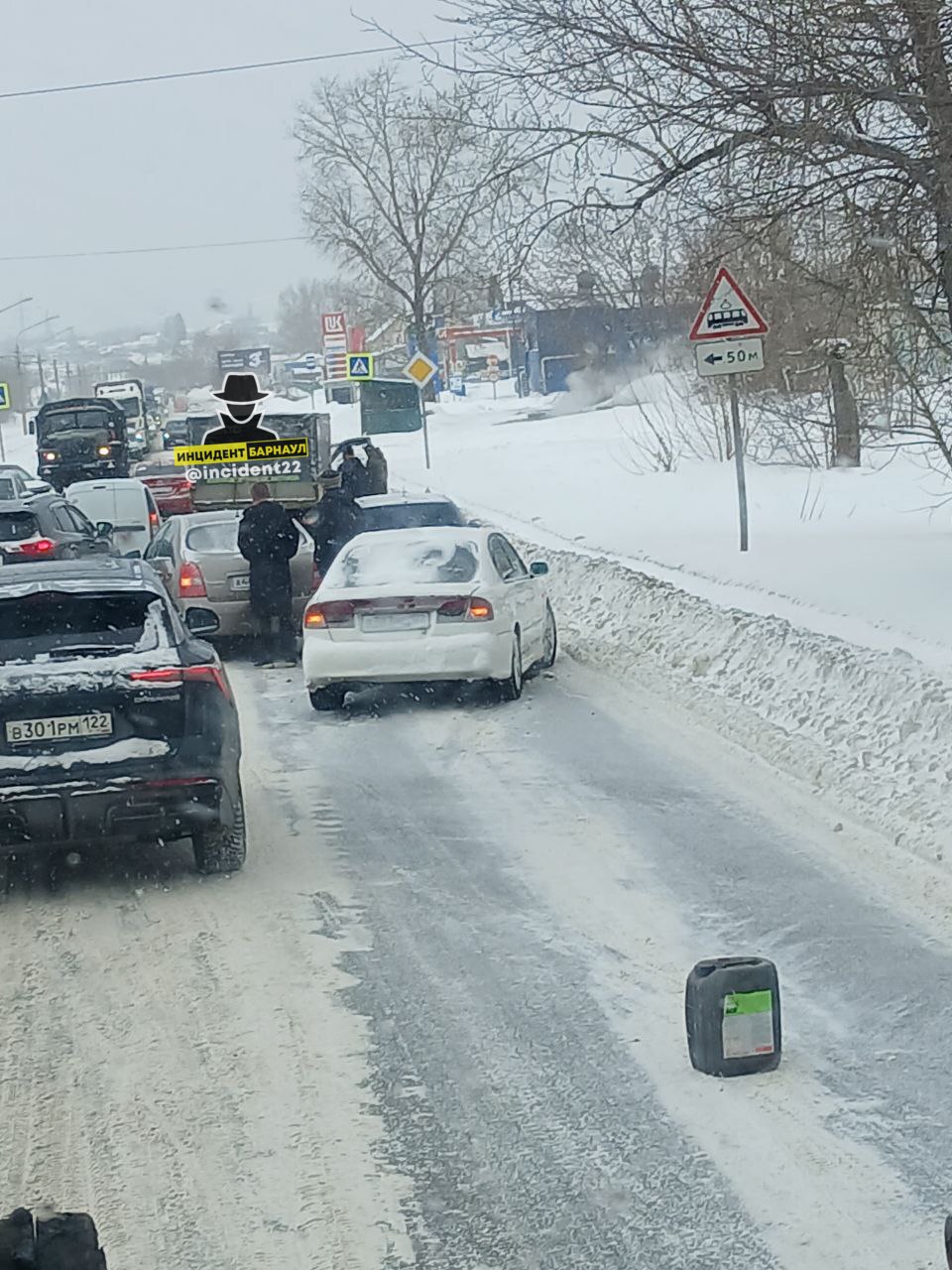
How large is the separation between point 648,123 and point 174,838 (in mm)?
7787

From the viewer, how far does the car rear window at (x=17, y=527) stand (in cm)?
2009

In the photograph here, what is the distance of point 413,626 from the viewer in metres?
13.9

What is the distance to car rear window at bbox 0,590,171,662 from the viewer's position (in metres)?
8.71

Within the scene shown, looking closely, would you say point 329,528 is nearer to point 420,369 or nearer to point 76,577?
point 76,577

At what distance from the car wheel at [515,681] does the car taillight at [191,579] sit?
4.53 metres

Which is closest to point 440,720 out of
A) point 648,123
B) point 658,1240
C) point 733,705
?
point 733,705

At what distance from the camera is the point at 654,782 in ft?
36.1

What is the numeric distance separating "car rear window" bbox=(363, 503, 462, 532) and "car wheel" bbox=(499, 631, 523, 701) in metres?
6.60

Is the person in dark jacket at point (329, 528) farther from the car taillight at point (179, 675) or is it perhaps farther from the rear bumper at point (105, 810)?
the rear bumper at point (105, 810)

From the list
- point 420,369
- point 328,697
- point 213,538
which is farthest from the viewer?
point 420,369

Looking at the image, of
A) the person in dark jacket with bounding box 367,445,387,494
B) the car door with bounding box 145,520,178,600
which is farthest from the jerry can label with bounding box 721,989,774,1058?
the person in dark jacket with bounding box 367,445,387,494

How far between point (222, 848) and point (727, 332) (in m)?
10.2

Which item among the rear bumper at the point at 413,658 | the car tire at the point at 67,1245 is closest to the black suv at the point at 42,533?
the rear bumper at the point at 413,658

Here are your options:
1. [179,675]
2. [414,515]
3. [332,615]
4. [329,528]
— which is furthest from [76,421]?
[179,675]
